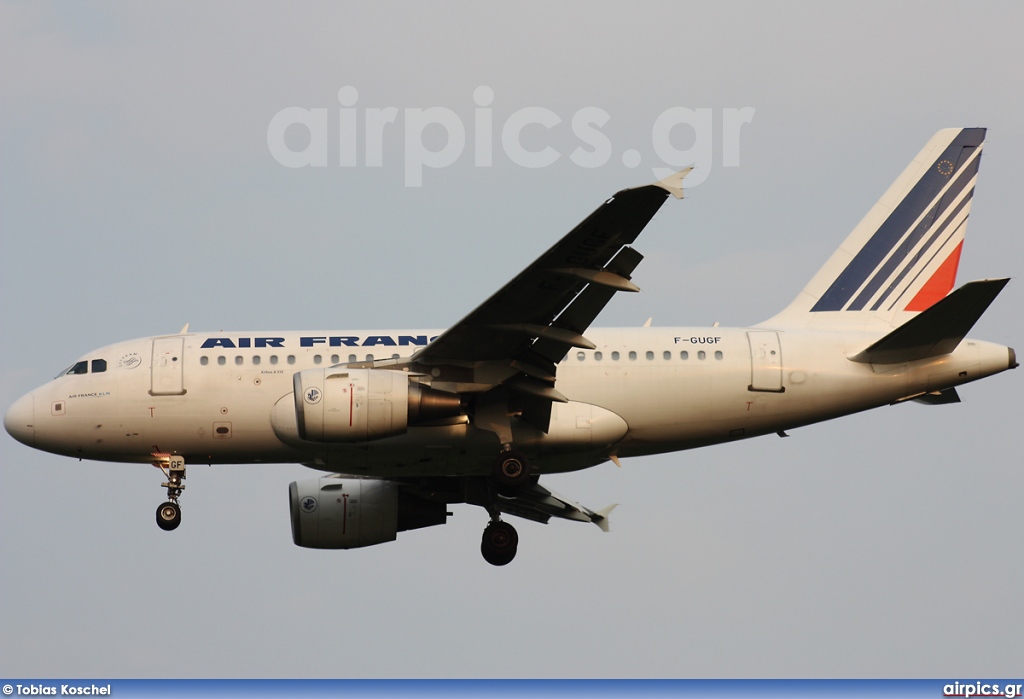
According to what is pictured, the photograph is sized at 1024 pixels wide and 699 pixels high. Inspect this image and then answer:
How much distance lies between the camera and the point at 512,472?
97.9 ft

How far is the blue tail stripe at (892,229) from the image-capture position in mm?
33750

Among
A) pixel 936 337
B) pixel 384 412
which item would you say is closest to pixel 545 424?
pixel 384 412

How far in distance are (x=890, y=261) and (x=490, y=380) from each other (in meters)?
10.6

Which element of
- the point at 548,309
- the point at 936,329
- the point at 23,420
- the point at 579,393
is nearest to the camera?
the point at 548,309

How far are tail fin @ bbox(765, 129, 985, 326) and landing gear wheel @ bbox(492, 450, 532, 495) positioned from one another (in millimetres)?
7304

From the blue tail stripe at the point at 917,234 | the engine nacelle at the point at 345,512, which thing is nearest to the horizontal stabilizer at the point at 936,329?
the blue tail stripe at the point at 917,234

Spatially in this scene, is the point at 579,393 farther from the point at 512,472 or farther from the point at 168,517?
the point at 168,517

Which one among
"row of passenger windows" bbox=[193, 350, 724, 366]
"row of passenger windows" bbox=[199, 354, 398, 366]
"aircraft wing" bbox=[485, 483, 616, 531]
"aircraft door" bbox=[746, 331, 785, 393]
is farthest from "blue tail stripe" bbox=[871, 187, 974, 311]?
"row of passenger windows" bbox=[199, 354, 398, 366]

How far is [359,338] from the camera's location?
31.8 metres

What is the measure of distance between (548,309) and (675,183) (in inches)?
197

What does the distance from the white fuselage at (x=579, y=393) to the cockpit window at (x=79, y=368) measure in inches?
27.3

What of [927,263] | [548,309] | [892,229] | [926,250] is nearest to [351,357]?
[548,309]

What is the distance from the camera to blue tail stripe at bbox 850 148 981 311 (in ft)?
111

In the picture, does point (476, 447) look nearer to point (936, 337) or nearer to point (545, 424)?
point (545, 424)
